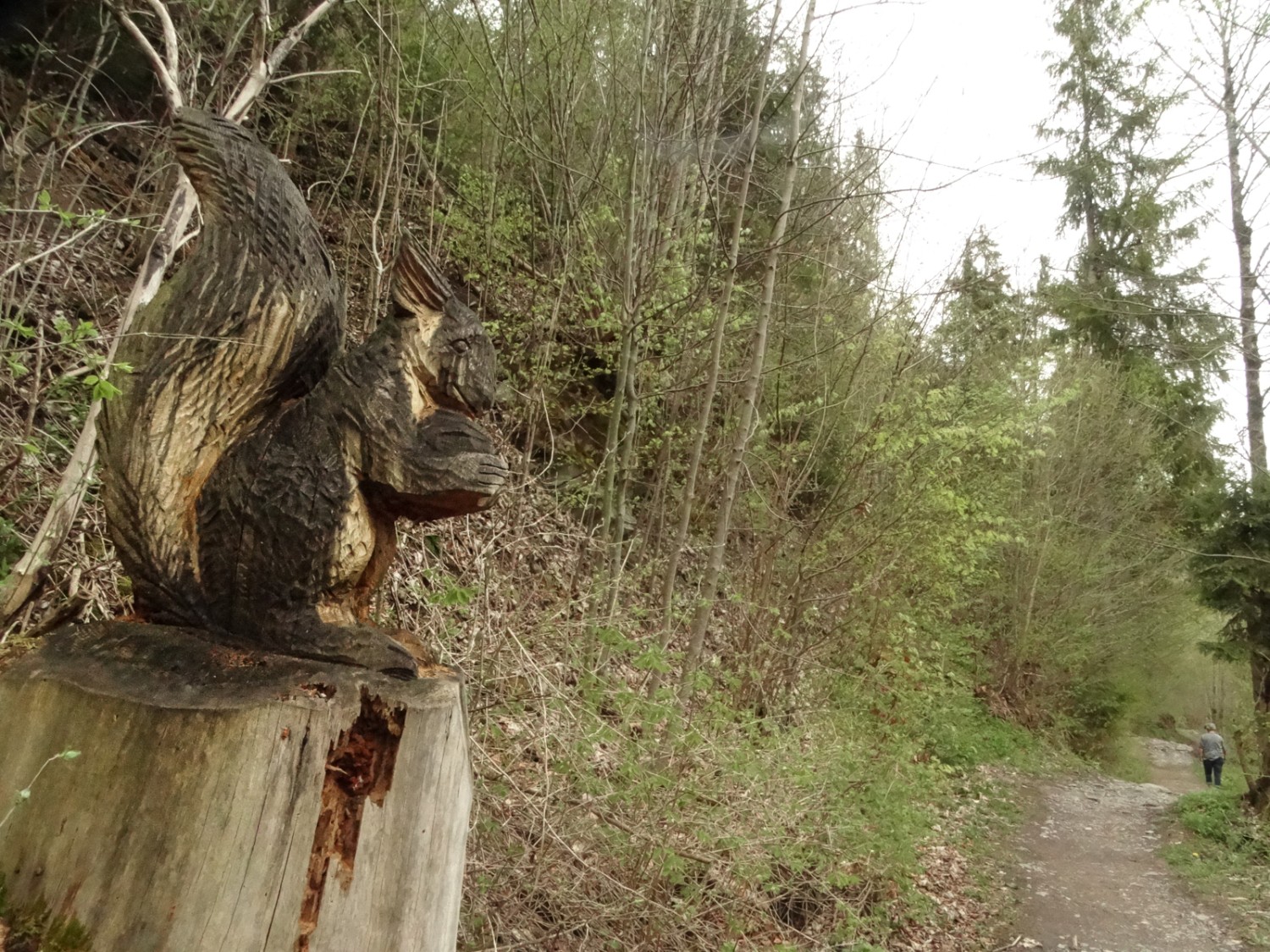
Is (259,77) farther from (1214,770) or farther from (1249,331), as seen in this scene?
(1214,770)

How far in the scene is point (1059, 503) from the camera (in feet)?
54.4

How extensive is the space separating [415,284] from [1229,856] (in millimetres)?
11858

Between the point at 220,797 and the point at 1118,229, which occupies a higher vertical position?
the point at 1118,229

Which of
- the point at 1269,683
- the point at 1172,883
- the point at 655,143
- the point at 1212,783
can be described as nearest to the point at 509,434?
the point at 655,143

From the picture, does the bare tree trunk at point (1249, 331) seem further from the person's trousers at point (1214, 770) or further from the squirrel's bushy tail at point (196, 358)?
the squirrel's bushy tail at point (196, 358)

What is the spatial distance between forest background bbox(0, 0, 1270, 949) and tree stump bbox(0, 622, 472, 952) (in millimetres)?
489

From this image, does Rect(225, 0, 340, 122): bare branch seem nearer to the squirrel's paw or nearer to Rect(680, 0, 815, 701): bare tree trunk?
the squirrel's paw

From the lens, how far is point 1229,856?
9625mm

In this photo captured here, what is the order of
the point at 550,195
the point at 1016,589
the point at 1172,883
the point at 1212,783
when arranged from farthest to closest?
the point at 1016,589, the point at 1212,783, the point at 1172,883, the point at 550,195

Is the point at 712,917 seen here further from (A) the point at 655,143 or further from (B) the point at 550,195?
(B) the point at 550,195

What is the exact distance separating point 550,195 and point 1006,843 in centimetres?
870

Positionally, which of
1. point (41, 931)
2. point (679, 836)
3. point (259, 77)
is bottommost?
point (679, 836)

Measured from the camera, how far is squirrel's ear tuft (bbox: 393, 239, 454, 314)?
1965mm

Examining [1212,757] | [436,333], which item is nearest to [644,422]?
[436,333]
